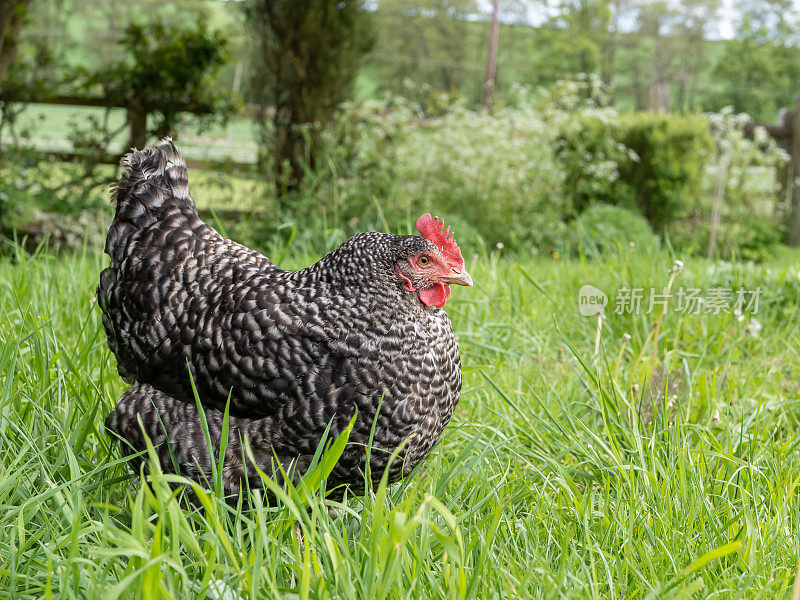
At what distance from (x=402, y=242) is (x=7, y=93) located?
23.0 ft

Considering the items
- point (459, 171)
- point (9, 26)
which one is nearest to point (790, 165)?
point (459, 171)

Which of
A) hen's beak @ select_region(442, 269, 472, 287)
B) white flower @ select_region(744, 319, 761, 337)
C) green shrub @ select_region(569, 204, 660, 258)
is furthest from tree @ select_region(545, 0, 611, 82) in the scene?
hen's beak @ select_region(442, 269, 472, 287)

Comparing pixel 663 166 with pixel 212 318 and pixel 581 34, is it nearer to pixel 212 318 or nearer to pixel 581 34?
pixel 212 318

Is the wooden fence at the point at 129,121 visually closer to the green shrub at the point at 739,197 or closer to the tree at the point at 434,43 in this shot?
the green shrub at the point at 739,197

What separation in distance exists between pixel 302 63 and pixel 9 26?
2.71 meters

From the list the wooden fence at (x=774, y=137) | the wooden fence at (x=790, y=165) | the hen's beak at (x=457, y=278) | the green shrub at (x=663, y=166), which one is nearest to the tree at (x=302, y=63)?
the wooden fence at (x=774, y=137)

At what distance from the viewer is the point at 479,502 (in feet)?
6.30

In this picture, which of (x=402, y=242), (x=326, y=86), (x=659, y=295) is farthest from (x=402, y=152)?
(x=402, y=242)

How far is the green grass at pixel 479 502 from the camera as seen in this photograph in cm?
148

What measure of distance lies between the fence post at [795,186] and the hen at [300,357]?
869cm

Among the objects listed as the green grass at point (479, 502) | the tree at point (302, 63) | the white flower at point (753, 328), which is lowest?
the green grass at point (479, 502)

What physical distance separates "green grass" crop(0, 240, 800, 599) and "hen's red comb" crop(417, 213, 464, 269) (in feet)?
1.63

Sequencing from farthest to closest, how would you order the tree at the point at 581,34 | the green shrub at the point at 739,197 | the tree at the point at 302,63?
the tree at the point at 581,34, the green shrub at the point at 739,197, the tree at the point at 302,63

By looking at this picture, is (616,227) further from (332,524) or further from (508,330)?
(332,524)
